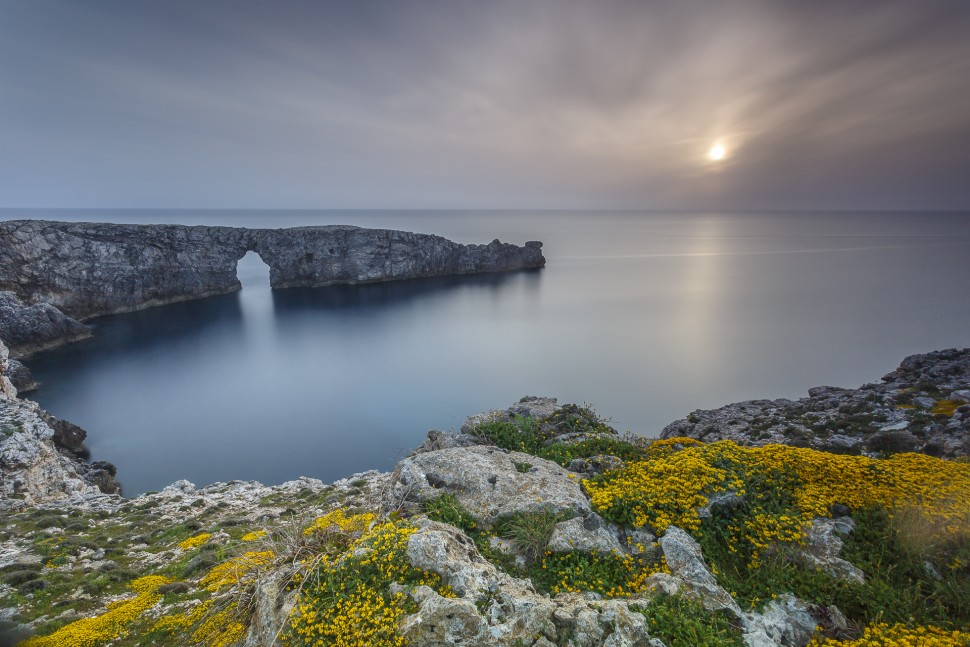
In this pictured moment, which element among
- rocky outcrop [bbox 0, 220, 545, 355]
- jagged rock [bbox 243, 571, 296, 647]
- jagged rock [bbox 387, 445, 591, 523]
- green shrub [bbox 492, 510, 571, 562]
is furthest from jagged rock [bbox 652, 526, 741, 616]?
rocky outcrop [bbox 0, 220, 545, 355]

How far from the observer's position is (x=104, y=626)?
6.98 m

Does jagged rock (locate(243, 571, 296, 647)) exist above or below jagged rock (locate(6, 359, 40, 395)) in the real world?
above

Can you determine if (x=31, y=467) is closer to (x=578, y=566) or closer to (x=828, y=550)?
(x=578, y=566)

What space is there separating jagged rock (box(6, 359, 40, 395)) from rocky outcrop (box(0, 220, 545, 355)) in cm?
884

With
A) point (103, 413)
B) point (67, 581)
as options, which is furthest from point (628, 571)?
point (103, 413)

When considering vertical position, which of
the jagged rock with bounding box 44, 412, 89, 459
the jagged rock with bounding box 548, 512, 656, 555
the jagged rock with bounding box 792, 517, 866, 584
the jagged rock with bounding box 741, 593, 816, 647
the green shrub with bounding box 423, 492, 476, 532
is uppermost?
the jagged rock with bounding box 792, 517, 866, 584

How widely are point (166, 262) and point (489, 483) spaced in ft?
201

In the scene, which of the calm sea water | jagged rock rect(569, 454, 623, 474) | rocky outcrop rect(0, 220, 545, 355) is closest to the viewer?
jagged rock rect(569, 454, 623, 474)

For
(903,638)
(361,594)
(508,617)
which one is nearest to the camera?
(903,638)

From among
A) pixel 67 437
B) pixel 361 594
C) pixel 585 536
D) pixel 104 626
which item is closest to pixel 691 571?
pixel 585 536

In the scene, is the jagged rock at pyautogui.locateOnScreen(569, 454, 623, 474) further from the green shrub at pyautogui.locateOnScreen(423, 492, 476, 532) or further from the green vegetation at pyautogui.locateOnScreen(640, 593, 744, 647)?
the green vegetation at pyautogui.locateOnScreen(640, 593, 744, 647)

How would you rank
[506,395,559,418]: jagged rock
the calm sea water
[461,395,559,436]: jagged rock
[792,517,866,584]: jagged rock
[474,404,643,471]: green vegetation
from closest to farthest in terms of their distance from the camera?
[792,517,866,584]: jagged rock < [474,404,643,471]: green vegetation < [461,395,559,436]: jagged rock < [506,395,559,418]: jagged rock < the calm sea water

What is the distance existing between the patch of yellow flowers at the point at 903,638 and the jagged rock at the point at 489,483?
11.0 feet

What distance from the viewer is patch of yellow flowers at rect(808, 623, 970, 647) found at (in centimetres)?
446
